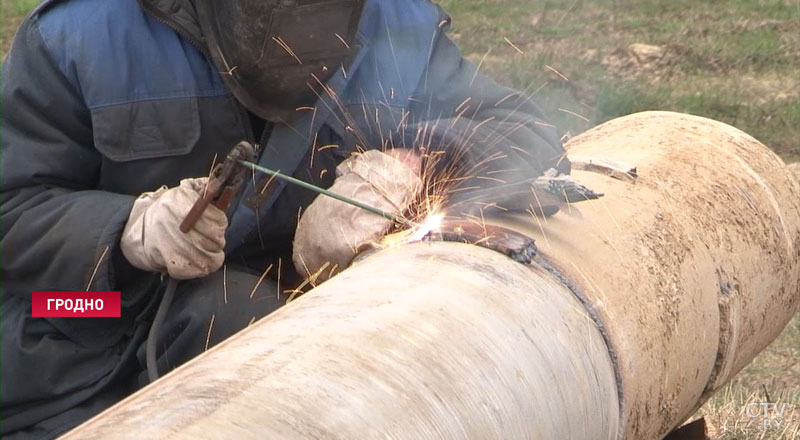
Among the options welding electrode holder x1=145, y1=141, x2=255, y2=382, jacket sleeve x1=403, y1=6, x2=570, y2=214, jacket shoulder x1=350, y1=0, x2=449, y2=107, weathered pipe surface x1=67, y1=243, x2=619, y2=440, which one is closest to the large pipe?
weathered pipe surface x1=67, y1=243, x2=619, y2=440

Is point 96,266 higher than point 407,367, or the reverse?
point 407,367

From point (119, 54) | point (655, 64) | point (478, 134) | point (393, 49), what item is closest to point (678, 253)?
point (478, 134)

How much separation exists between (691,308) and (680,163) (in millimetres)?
534

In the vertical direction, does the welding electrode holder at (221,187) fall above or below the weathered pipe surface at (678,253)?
above

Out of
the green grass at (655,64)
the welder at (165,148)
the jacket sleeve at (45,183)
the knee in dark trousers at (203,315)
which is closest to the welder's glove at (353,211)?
the welder at (165,148)

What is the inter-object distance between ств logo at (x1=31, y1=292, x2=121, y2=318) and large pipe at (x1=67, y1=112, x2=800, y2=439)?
896 millimetres

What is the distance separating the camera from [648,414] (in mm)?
2727

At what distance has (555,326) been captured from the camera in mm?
2395

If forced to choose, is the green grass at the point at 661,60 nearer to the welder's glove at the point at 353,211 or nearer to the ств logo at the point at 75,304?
the welder's glove at the point at 353,211

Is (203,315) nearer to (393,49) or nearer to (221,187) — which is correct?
(221,187)

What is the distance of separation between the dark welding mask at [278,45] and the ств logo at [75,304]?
61cm

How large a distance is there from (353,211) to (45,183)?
0.86 m

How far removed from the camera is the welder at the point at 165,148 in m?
3.00

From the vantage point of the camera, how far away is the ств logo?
305 cm
